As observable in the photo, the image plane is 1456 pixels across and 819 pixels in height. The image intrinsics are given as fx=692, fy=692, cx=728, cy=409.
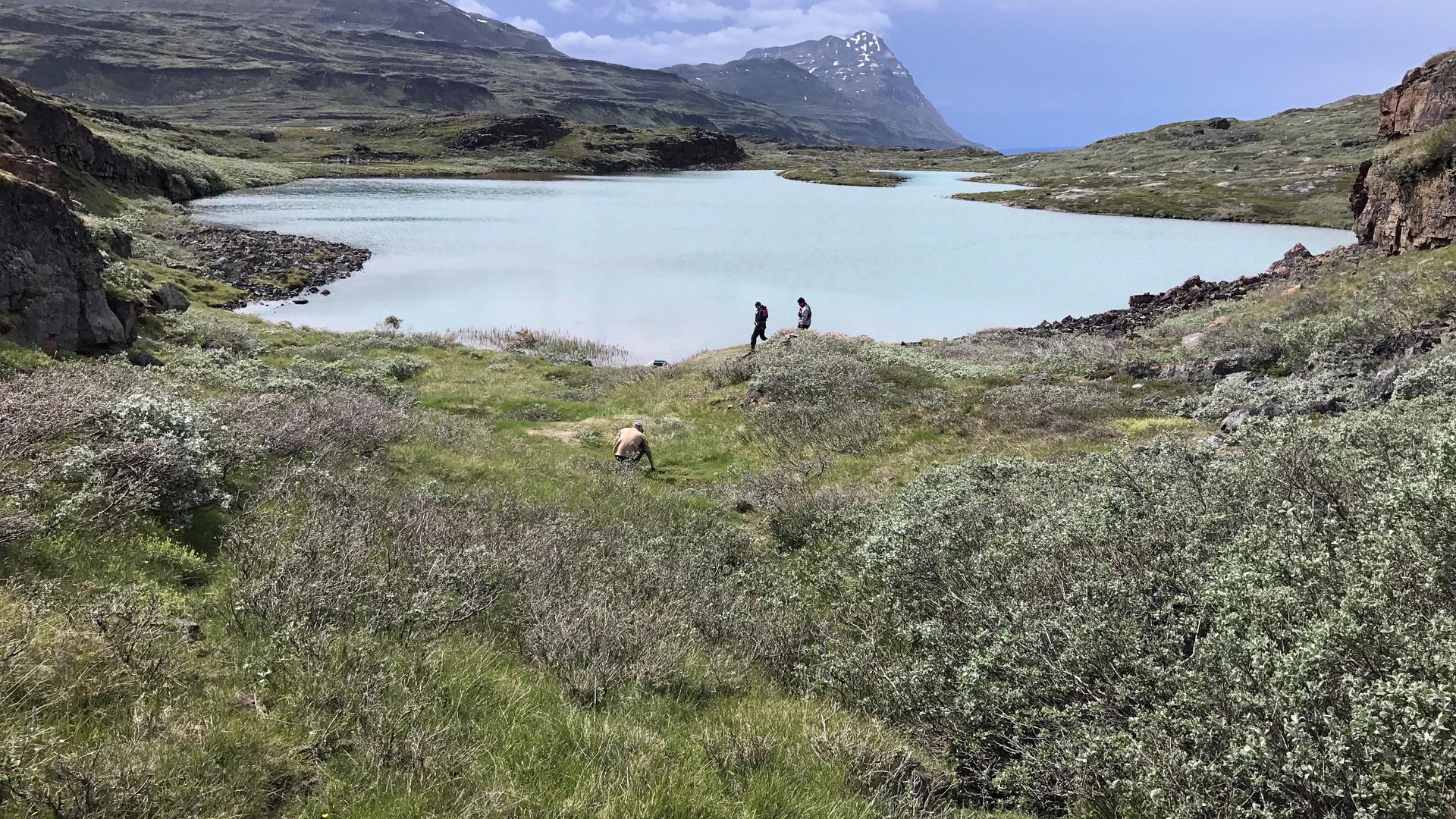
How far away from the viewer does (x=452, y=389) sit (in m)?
23.0

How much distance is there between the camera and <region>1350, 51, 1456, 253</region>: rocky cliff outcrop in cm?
2741

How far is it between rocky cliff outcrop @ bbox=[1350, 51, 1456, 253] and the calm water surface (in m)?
11.7

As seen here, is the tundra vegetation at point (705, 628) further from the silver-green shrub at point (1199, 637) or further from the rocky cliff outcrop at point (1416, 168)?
the rocky cliff outcrop at point (1416, 168)

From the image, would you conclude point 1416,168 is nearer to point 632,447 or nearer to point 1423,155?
point 1423,155

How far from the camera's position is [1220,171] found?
122 metres

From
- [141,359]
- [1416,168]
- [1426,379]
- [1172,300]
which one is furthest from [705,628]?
[1172,300]

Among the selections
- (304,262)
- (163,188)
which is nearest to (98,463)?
(304,262)

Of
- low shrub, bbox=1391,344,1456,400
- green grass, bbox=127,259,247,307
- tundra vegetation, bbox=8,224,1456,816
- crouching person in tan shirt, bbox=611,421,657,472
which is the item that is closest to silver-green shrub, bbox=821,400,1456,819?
tundra vegetation, bbox=8,224,1456,816

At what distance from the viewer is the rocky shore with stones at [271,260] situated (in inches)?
1638

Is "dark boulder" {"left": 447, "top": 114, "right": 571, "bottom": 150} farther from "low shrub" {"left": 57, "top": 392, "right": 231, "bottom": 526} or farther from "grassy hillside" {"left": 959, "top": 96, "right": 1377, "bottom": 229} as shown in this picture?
"low shrub" {"left": 57, "top": 392, "right": 231, "bottom": 526}

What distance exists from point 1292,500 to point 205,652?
8.80m

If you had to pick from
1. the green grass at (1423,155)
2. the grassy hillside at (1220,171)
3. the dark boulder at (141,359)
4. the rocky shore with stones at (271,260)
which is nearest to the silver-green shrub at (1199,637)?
the dark boulder at (141,359)

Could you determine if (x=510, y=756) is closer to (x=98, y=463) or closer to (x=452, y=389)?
(x=98, y=463)

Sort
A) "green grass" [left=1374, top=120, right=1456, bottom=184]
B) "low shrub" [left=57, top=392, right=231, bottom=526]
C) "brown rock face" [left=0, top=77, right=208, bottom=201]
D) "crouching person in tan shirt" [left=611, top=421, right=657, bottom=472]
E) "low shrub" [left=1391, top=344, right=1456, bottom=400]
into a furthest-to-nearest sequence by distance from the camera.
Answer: "brown rock face" [left=0, top=77, right=208, bottom=201] → "green grass" [left=1374, top=120, right=1456, bottom=184] → "crouching person in tan shirt" [left=611, top=421, right=657, bottom=472] → "low shrub" [left=1391, top=344, right=1456, bottom=400] → "low shrub" [left=57, top=392, right=231, bottom=526]
